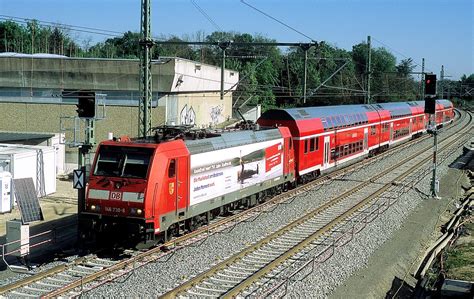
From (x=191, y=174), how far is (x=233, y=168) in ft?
10.4

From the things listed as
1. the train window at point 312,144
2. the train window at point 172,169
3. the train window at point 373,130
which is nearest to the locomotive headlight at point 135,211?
the train window at point 172,169

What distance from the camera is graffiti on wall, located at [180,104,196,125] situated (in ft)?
130

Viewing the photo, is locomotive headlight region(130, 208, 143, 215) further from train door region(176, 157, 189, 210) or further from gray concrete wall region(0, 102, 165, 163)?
gray concrete wall region(0, 102, 165, 163)

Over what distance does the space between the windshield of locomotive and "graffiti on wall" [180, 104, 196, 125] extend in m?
23.5

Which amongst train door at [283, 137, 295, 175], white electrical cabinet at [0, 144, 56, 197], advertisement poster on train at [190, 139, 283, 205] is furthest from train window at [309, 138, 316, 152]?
white electrical cabinet at [0, 144, 56, 197]

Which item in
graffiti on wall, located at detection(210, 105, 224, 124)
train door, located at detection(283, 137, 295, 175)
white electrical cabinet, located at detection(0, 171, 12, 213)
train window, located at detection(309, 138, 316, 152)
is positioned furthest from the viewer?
graffiti on wall, located at detection(210, 105, 224, 124)

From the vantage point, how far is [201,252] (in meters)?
16.0

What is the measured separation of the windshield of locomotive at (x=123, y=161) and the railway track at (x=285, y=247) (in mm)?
3277

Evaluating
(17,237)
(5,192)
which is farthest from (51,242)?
(5,192)

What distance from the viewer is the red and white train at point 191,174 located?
50.4ft

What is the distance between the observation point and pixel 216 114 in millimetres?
47594

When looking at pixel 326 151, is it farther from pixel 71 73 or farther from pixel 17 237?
pixel 71 73

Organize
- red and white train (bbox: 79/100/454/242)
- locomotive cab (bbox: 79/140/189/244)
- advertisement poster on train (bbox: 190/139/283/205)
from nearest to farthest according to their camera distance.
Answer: locomotive cab (bbox: 79/140/189/244) → red and white train (bbox: 79/100/454/242) → advertisement poster on train (bbox: 190/139/283/205)

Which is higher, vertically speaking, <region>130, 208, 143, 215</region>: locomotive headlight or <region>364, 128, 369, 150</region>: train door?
<region>364, 128, 369, 150</region>: train door
